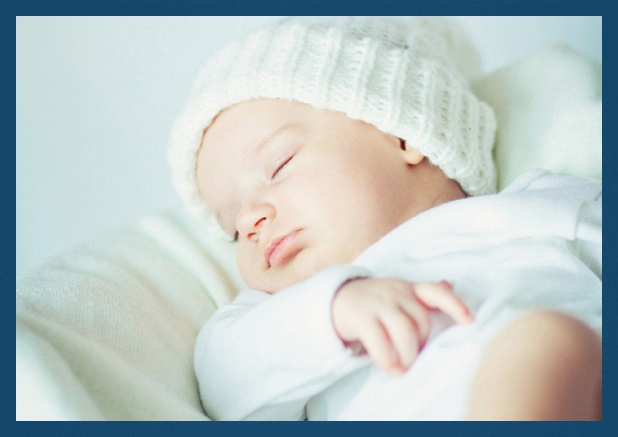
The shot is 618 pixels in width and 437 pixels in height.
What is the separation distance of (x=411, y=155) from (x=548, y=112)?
338 mm

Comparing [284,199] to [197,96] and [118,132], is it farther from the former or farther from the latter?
[118,132]

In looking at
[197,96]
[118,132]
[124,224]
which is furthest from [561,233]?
[118,132]

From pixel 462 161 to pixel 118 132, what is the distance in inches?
31.6

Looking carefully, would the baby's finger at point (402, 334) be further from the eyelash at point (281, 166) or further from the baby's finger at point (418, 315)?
the eyelash at point (281, 166)

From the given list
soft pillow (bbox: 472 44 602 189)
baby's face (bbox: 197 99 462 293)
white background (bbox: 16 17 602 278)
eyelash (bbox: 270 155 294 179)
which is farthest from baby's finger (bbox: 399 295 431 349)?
white background (bbox: 16 17 602 278)

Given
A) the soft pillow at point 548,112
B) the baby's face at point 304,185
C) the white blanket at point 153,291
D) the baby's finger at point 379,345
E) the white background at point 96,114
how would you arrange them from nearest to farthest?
the baby's finger at point 379,345, the white blanket at point 153,291, the baby's face at point 304,185, the soft pillow at point 548,112, the white background at point 96,114

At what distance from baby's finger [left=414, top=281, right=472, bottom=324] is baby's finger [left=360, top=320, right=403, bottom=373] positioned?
0.20ft

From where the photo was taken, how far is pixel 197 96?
4.11 ft

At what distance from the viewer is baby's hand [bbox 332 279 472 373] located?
785mm

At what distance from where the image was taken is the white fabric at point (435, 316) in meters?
0.84

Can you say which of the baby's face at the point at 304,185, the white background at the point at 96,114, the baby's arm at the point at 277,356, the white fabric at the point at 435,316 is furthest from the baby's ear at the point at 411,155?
the white background at the point at 96,114

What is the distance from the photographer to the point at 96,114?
1631 mm

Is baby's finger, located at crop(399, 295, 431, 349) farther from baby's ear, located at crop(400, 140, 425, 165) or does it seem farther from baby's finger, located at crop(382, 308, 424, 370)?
baby's ear, located at crop(400, 140, 425, 165)

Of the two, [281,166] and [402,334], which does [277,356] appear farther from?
[281,166]
